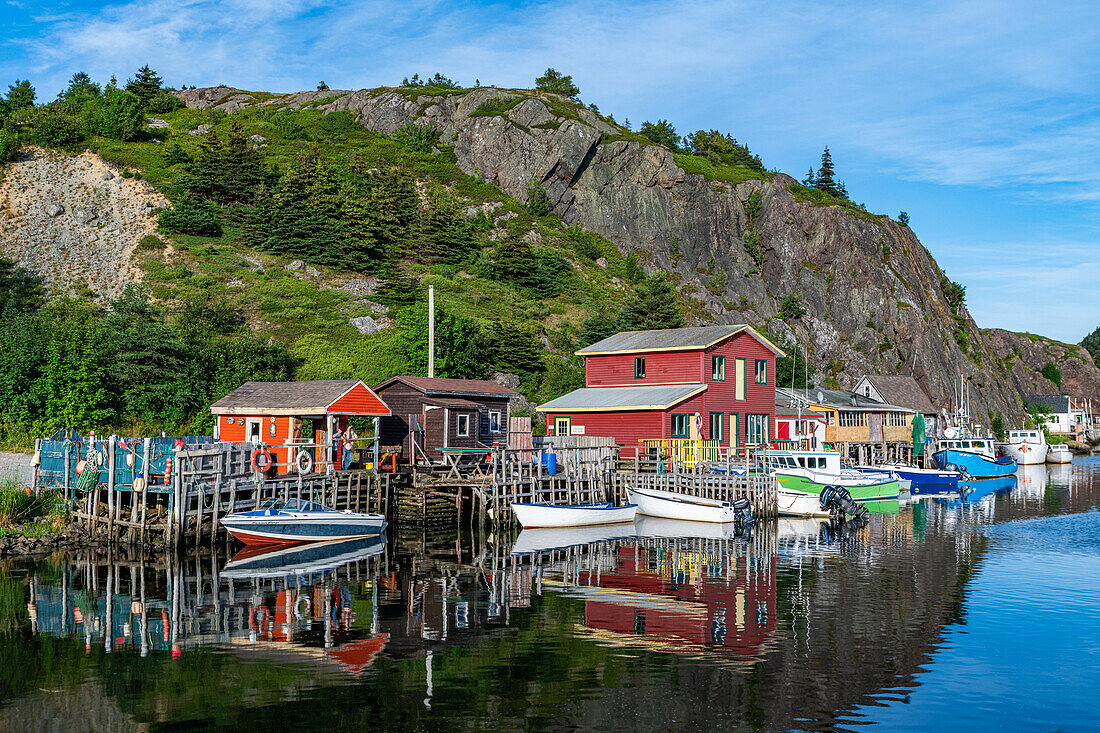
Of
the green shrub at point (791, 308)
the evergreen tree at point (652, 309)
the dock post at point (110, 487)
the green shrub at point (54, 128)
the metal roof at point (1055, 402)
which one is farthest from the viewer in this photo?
the metal roof at point (1055, 402)

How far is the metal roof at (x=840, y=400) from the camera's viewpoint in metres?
76.1

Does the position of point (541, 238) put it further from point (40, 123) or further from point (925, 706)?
point (925, 706)

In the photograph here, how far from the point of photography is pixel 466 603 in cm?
2495

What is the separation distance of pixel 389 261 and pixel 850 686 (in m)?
77.4

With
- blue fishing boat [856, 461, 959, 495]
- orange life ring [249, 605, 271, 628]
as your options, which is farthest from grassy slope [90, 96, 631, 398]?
orange life ring [249, 605, 271, 628]

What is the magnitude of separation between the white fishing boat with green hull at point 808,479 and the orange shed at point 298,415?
21376 millimetres

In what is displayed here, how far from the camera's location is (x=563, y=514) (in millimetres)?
40969

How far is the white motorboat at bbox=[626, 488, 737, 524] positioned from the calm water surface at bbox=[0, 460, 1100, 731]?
18.7 ft

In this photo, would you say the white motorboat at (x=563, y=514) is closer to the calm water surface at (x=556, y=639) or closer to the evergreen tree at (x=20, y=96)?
the calm water surface at (x=556, y=639)

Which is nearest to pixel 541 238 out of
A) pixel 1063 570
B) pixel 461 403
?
pixel 461 403

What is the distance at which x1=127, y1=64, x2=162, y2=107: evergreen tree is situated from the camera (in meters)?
142

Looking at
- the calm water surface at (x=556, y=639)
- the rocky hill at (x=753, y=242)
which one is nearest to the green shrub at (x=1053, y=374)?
the rocky hill at (x=753, y=242)

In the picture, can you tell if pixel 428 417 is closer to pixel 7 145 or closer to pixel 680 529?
pixel 680 529

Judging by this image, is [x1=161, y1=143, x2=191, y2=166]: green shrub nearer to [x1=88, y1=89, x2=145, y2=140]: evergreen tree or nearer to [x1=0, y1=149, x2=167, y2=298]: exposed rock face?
[x1=0, y1=149, x2=167, y2=298]: exposed rock face
